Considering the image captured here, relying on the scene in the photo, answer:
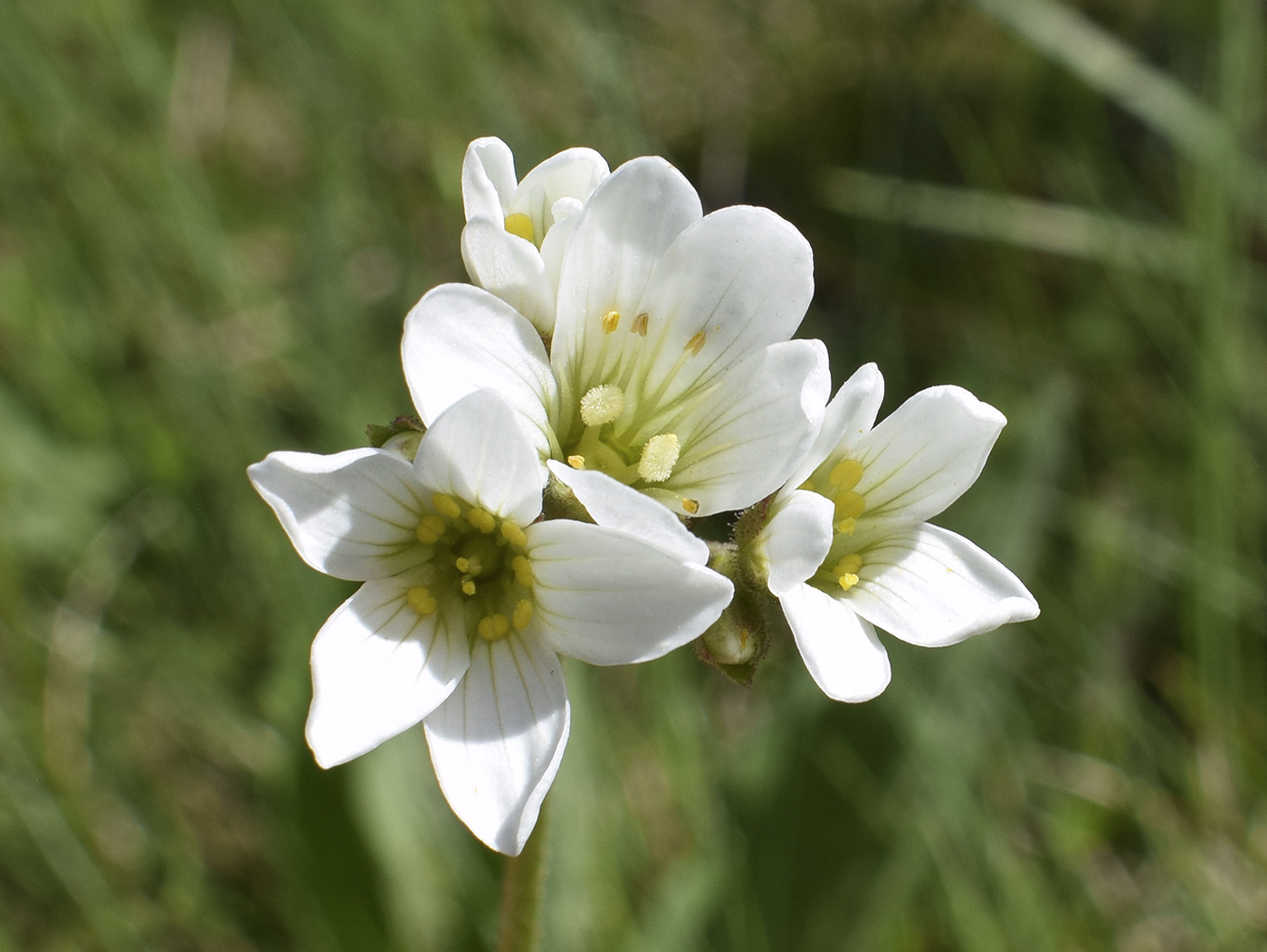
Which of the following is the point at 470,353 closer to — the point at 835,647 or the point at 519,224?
the point at 519,224

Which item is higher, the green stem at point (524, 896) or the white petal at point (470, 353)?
the white petal at point (470, 353)

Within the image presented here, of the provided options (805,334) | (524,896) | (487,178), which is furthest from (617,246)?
(805,334)

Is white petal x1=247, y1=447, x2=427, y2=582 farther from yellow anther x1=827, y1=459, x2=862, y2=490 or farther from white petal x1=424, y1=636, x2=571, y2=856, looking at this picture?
yellow anther x1=827, y1=459, x2=862, y2=490

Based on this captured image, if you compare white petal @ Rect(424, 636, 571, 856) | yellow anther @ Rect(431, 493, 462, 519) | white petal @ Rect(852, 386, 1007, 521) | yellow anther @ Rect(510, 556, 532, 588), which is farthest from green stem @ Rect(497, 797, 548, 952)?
white petal @ Rect(852, 386, 1007, 521)

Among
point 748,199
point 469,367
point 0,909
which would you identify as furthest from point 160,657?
point 748,199

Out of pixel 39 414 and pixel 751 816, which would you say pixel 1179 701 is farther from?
pixel 39 414

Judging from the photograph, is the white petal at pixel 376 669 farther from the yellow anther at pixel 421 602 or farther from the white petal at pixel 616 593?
the white petal at pixel 616 593

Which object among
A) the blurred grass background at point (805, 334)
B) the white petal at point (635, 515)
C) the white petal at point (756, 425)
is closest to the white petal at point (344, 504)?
the white petal at point (635, 515)
